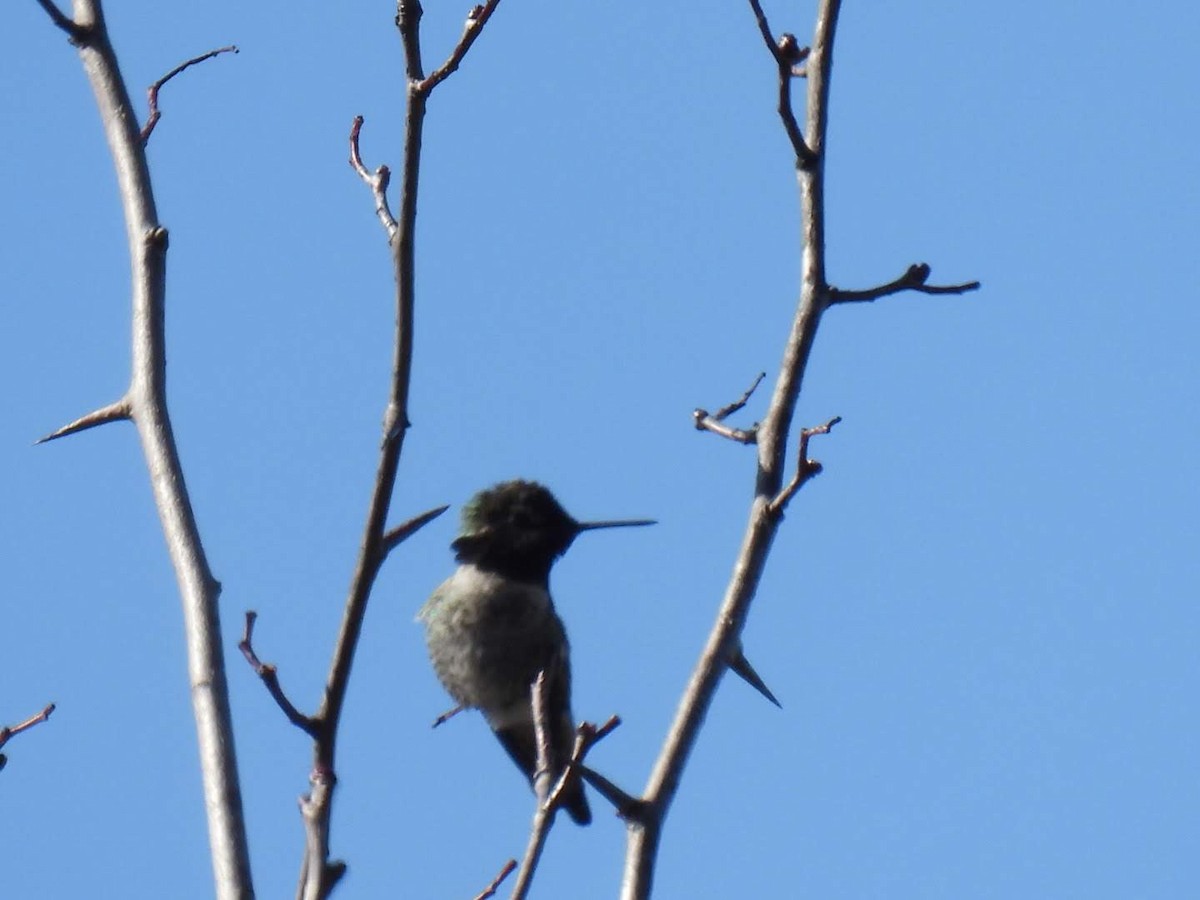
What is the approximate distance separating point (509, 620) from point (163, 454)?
362 cm

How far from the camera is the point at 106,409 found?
3979 mm

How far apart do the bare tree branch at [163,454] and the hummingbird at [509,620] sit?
3.12 m

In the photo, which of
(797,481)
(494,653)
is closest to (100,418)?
(797,481)

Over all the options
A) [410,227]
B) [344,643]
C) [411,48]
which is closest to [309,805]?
[344,643]

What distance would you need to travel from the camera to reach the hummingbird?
7.20 m

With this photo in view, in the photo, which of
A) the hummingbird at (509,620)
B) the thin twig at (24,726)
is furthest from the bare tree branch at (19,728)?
the hummingbird at (509,620)

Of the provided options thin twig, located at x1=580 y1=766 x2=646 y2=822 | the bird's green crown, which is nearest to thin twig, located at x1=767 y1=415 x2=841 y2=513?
thin twig, located at x1=580 y1=766 x2=646 y2=822

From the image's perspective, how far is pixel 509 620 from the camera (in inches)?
289

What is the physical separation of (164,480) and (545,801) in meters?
1.11

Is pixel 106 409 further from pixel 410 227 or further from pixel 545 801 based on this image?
pixel 545 801

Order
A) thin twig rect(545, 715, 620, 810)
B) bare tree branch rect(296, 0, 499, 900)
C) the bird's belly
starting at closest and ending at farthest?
bare tree branch rect(296, 0, 499, 900) → thin twig rect(545, 715, 620, 810) → the bird's belly

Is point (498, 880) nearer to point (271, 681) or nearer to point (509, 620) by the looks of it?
point (271, 681)

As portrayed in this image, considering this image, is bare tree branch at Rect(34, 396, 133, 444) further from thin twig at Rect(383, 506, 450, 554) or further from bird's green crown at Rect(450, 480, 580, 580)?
bird's green crown at Rect(450, 480, 580, 580)

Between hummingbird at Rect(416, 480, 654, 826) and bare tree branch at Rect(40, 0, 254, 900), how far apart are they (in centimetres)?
312
